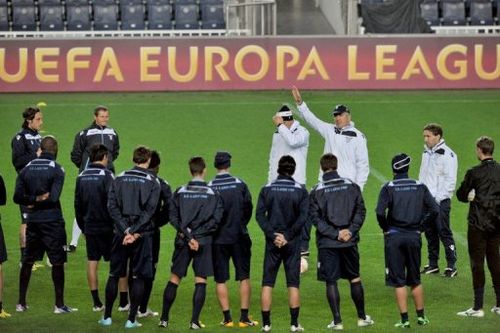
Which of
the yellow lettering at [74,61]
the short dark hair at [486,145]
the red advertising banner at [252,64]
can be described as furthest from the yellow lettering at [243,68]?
the short dark hair at [486,145]

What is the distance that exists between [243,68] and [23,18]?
22.0 ft

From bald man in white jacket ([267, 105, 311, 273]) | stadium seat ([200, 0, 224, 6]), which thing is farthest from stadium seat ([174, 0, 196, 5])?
bald man in white jacket ([267, 105, 311, 273])

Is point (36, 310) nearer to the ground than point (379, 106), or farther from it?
nearer to the ground

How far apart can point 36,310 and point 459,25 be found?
825 inches

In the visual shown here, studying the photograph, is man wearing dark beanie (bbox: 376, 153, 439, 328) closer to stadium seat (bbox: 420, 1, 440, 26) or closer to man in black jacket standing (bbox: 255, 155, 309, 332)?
man in black jacket standing (bbox: 255, 155, 309, 332)

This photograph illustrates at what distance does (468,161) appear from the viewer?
873 inches

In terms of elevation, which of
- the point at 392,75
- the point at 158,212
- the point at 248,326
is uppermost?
the point at 392,75

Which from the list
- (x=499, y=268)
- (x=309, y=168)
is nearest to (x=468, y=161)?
(x=309, y=168)

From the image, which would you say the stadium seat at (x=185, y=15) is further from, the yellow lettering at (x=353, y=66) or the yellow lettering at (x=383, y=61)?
the yellow lettering at (x=383, y=61)

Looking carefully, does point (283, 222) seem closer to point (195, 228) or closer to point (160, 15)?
point (195, 228)

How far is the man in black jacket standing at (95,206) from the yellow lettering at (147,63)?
48.7ft

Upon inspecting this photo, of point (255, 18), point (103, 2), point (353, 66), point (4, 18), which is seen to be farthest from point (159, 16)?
point (353, 66)

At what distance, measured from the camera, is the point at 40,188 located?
1330 cm

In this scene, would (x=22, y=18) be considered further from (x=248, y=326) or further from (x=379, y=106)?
(x=248, y=326)
